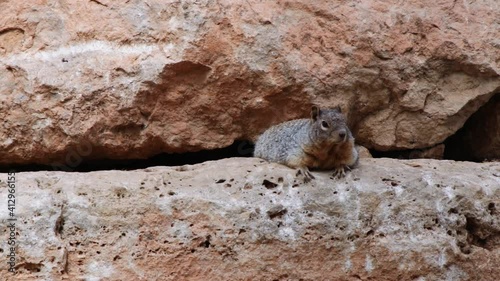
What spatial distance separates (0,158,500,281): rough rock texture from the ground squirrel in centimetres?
18

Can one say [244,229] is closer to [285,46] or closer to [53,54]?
[285,46]

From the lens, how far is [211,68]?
7762 millimetres

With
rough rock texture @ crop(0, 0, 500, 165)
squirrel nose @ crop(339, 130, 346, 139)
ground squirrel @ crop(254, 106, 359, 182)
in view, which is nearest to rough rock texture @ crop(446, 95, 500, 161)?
rough rock texture @ crop(0, 0, 500, 165)

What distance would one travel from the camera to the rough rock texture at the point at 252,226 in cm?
666

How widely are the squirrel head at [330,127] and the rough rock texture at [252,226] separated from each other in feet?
1.12

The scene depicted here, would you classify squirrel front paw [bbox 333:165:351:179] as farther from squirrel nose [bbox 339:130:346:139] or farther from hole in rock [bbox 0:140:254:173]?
hole in rock [bbox 0:140:254:173]

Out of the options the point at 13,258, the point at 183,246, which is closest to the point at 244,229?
the point at 183,246

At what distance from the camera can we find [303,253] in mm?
6809

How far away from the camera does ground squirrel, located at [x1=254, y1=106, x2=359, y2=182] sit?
23.9ft

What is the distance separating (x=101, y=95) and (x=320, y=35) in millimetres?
2047

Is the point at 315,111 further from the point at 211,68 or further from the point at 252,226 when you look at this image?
the point at 252,226

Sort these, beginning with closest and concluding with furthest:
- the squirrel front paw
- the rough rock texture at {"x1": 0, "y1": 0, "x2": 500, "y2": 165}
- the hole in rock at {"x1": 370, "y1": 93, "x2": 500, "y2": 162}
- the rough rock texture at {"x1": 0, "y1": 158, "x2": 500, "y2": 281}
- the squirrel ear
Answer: the rough rock texture at {"x1": 0, "y1": 158, "x2": 500, "y2": 281}, the squirrel front paw, the squirrel ear, the rough rock texture at {"x1": 0, "y1": 0, "x2": 500, "y2": 165}, the hole in rock at {"x1": 370, "y1": 93, "x2": 500, "y2": 162}

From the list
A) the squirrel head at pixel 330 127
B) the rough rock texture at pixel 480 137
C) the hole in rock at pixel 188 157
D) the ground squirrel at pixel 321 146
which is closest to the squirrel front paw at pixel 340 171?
the ground squirrel at pixel 321 146

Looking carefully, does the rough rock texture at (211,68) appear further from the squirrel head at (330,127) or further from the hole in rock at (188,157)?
the squirrel head at (330,127)
